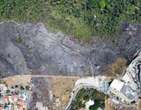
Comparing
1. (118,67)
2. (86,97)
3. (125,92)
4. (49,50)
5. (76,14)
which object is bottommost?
(86,97)

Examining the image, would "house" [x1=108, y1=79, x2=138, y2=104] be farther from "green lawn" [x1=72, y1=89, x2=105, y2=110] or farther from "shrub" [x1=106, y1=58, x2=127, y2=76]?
"green lawn" [x1=72, y1=89, x2=105, y2=110]

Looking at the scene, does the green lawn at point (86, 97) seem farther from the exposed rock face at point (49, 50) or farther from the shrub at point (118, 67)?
the shrub at point (118, 67)

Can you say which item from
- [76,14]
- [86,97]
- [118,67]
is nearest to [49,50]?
[76,14]

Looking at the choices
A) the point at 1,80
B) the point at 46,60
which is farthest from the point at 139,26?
the point at 1,80

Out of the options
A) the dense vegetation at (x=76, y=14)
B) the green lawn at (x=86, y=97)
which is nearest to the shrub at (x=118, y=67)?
the green lawn at (x=86, y=97)

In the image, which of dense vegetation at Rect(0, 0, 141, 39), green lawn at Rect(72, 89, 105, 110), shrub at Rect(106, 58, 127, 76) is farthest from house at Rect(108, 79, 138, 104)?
dense vegetation at Rect(0, 0, 141, 39)

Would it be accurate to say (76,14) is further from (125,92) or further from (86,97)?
(125,92)
